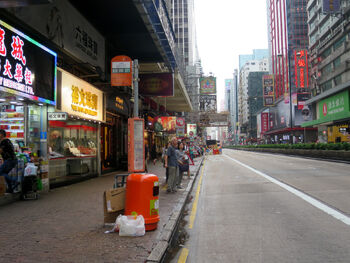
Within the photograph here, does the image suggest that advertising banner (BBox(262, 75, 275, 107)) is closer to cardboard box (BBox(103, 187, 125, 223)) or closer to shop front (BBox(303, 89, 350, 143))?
shop front (BBox(303, 89, 350, 143))

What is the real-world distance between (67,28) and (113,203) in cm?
840

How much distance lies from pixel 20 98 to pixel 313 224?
8253mm

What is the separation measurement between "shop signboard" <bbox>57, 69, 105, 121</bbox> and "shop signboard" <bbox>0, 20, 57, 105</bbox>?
975 millimetres

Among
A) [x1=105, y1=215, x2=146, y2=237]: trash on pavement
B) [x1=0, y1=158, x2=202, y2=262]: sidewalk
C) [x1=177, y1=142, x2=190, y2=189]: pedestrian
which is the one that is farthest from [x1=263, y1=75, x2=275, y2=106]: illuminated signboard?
[x1=105, y1=215, x2=146, y2=237]: trash on pavement

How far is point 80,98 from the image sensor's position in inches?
503

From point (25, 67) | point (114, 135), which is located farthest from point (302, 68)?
point (25, 67)

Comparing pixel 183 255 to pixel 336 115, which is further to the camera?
pixel 336 115

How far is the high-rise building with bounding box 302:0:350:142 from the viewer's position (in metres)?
40.4

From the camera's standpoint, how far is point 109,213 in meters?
5.84

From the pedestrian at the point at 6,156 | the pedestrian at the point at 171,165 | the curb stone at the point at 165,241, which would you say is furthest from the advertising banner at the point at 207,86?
the curb stone at the point at 165,241

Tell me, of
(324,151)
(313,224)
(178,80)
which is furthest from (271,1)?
(313,224)

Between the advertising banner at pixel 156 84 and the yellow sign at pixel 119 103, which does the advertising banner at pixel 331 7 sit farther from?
the yellow sign at pixel 119 103

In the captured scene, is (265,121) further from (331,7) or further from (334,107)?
(334,107)

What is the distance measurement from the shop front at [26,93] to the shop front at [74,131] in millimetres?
608
